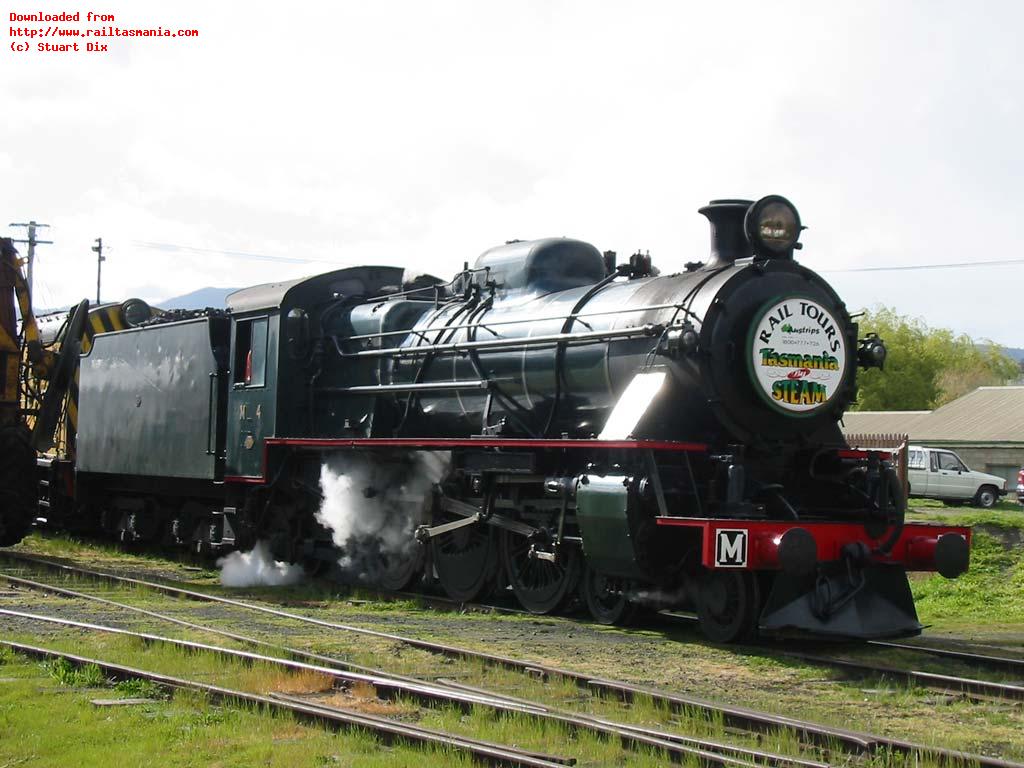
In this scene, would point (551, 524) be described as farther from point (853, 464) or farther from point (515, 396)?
point (853, 464)

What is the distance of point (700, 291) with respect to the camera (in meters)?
9.99

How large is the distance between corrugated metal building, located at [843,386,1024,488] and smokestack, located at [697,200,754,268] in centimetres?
3000

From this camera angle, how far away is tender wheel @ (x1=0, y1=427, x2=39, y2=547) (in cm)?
1684

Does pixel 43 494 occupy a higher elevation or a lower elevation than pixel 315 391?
lower

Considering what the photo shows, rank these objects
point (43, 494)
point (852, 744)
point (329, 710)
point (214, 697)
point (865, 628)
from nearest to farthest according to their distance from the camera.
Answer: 1. point (852, 744)
2. point (329, 710)
3. point (214, 697)
4. point (865, 628)
5. point (43, 494)

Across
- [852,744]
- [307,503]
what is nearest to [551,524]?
[307,503]

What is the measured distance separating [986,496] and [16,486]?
22723 mm

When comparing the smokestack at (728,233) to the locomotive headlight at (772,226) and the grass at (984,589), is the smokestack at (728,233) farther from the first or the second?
the grass at (984,589)

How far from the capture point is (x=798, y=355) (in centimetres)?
1009

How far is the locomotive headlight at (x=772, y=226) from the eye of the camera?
1013cm

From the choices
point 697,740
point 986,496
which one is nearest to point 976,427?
point 986,496

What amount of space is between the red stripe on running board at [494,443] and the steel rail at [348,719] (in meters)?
3.58

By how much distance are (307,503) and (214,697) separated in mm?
7108

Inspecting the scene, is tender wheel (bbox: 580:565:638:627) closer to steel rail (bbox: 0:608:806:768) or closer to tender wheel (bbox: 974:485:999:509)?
steel rail (bbox: 0:608:806:768)
